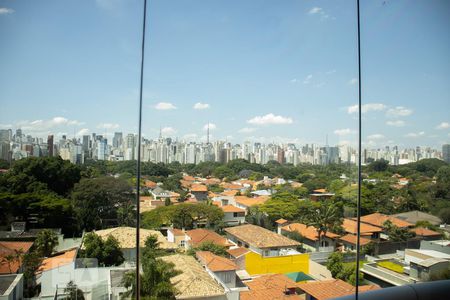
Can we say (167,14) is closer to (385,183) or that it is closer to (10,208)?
(10,208)

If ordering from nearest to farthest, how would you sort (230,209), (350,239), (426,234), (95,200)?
(95,200) < (350,239) < (426,234) < (230,209)

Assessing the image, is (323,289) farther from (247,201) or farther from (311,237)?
(247,201)

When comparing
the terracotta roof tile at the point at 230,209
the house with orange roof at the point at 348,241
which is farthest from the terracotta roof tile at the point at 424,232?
the terracotta roof tile at the point at 230,209

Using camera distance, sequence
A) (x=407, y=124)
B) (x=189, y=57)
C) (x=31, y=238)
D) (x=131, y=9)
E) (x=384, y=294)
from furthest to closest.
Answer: (x=407, y=124), (x=31, y=238), (x=189, y=57), (x=131, y=9), (x=384, y=294)

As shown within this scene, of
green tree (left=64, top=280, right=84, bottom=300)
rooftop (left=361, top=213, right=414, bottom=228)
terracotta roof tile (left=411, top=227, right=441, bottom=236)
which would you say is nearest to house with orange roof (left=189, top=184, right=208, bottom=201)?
rooftop (left=361, top=213, right=414, bottom=228)

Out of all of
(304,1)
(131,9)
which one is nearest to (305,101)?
(304,1)

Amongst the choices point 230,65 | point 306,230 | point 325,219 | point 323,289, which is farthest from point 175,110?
point 306,230
